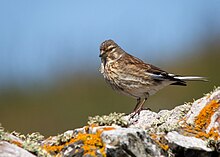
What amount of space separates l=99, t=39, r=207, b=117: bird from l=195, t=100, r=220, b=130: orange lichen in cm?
215

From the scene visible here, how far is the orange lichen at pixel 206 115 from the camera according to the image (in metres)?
7.24

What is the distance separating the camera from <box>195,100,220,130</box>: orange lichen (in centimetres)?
724

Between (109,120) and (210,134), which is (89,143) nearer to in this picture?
(109,120)

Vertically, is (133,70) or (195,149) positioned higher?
(133,70)

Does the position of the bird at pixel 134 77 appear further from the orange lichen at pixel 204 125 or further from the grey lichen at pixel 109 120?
the grey lichen at pixel 109 120

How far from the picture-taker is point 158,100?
13445 mm

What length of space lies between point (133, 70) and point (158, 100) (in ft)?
11.9

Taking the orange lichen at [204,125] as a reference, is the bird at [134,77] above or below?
above

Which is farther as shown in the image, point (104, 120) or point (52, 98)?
point (52, 98)

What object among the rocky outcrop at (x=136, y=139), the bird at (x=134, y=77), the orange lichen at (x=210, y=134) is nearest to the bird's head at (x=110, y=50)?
the bird at (x=134, y=77)

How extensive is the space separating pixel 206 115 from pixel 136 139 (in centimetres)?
138

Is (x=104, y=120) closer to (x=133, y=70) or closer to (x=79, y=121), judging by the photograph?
(x=133, y=70)

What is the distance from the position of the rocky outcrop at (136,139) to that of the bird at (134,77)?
1.94 m

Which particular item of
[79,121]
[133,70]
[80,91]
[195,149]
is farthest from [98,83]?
[195,149]
